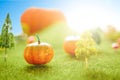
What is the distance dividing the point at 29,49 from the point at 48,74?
1.71 feet

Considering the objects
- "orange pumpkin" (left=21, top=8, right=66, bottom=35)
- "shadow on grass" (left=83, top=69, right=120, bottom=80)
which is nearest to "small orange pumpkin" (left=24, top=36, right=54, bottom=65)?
"shadow on grass" (left=83, top=69, right=120, bottom=80)

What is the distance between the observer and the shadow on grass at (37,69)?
144 inches

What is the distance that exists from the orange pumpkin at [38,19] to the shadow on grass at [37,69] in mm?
2088

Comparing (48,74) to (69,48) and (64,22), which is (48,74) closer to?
(69,48)

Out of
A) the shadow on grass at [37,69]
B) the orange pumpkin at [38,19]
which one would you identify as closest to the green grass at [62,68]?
the shadow on grass at [37,69]

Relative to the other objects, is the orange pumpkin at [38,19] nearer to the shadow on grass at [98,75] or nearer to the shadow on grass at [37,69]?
the shadow on grass at [37,69]

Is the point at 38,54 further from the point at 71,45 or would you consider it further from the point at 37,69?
the point at 71,45

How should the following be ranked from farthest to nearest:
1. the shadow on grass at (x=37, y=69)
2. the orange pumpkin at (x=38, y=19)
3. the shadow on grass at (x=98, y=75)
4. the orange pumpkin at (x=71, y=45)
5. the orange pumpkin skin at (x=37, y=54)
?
the orange pumpkin at (x=38, y=19) < the orange pumpkin at (x=71, y=45) < the orange pumpkin skin at (x=37, y=54) < the shadow on grass at (x=37, y=69) < the shadow on grass at (x=98, y=75)

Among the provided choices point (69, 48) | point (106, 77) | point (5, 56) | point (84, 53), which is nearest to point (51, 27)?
point (69, 48)

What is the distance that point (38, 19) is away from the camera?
6.12 metres

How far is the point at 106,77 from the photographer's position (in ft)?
11.1

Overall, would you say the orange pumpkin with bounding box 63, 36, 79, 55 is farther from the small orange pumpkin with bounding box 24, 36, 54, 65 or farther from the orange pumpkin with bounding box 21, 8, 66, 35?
the orange pumpkin with bounding box 21, 8, 66, 35

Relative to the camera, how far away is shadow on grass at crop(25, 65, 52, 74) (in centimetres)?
365

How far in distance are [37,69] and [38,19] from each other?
2502 millimetres
